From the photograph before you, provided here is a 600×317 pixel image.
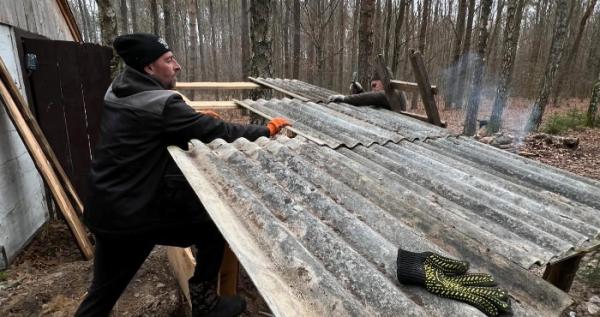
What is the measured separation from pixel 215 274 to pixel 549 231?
245 centimetres

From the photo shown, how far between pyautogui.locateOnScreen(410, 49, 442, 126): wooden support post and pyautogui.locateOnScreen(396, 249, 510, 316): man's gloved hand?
11.7 ft

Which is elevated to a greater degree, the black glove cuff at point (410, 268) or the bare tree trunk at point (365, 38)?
the bare tree trunk at point (365, 38)

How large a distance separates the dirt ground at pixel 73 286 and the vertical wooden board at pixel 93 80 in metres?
1.68

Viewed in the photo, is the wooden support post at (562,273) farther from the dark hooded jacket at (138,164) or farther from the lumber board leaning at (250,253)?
the dark hooded jacket at (138,164)

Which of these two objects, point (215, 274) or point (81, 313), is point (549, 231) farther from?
point (81, 313)

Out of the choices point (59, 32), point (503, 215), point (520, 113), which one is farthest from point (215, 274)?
point (520, 113)

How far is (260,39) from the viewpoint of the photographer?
7.63 metres

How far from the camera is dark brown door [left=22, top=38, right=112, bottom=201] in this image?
5016 millimetres

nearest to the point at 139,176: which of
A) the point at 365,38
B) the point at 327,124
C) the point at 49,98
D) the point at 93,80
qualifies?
the point at 327,124

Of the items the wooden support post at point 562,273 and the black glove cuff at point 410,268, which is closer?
the black glove cuff at point 410,268

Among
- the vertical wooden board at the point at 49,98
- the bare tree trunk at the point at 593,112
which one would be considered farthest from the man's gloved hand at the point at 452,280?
the bare tree trunk at the point at 593,112

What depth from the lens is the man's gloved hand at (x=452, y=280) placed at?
152cm

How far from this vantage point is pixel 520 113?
20.1 m

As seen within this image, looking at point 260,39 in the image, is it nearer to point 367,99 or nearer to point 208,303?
point 367,99
